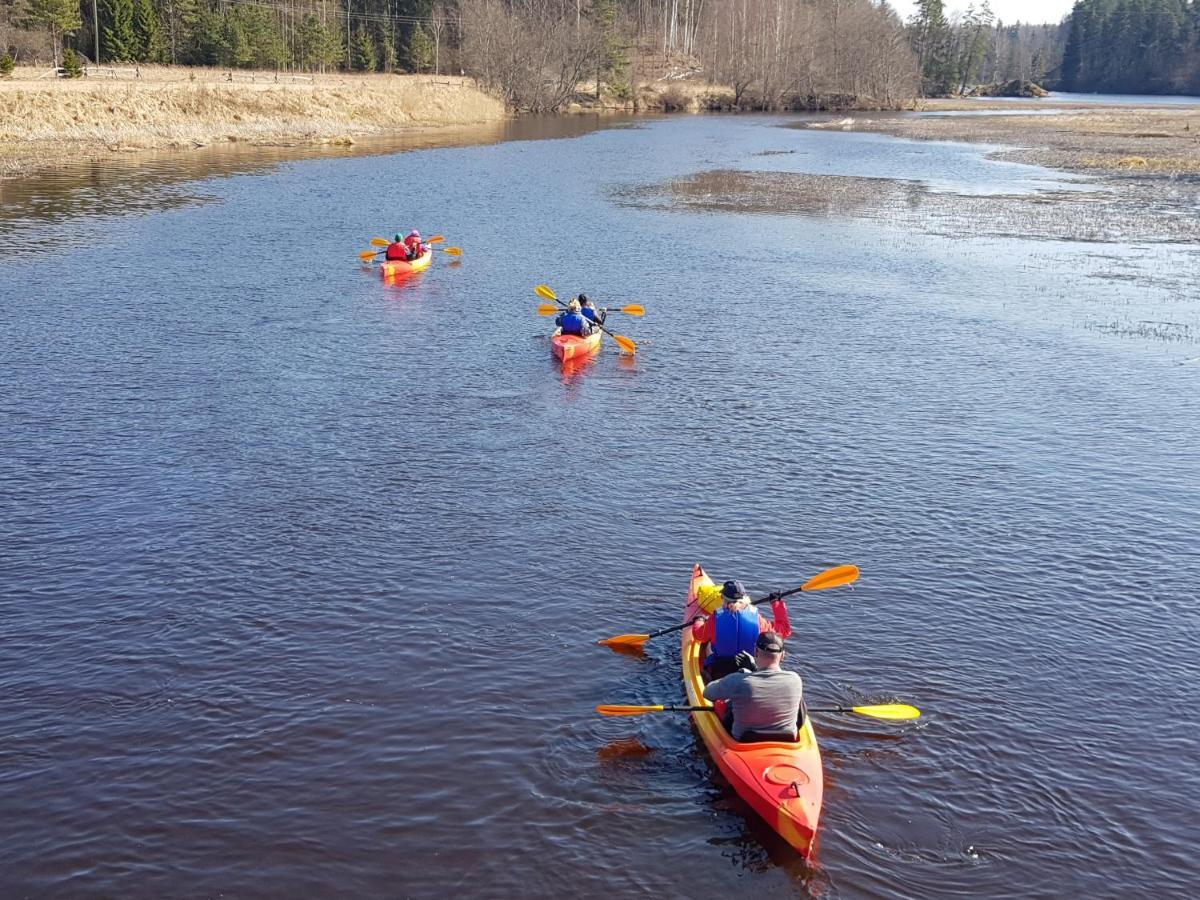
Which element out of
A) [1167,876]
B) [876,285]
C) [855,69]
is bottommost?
[1167,876]

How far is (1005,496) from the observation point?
800 inches

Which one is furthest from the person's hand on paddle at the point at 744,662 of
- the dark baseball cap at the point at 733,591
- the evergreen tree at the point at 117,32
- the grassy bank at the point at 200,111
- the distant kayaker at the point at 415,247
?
the evergreen tree at the point at 117,32

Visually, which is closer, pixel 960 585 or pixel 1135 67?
pixel 960 585

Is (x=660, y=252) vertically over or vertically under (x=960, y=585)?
over

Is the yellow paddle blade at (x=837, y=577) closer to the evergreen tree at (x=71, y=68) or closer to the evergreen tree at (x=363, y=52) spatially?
the evergreen tree at (x=71, y=68)

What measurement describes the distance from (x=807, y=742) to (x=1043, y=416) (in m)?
15.1

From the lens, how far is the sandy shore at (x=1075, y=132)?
69.5 metres

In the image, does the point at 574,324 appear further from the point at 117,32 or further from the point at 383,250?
the point at 117,32

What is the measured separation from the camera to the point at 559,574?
671 inches

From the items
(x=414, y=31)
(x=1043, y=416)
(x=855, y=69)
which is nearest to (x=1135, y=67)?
(x=855, y=69)

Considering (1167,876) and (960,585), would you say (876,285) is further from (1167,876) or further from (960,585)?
(1167,876)

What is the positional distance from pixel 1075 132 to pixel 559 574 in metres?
91.3

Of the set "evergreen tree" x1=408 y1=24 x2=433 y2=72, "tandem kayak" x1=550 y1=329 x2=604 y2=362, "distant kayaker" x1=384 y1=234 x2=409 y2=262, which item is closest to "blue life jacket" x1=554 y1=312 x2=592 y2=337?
"tandem kayak" x1=550 y1=329 x2=604 y2=362

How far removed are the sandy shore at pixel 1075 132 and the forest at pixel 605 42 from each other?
13307mm
